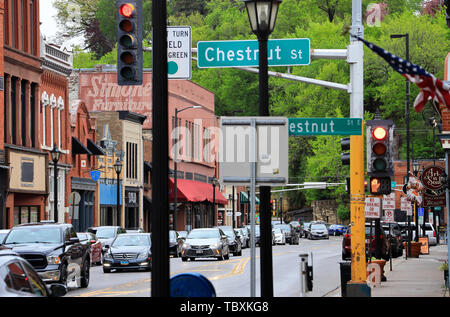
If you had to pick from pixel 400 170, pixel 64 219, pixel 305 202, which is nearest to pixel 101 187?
pixel 64 219

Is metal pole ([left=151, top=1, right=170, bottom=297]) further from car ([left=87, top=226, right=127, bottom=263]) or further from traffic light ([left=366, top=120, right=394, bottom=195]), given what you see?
car ([left=87, top=226, right=127, bottom=263])

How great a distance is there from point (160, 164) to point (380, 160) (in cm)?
545

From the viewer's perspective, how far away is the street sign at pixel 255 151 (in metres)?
12.8

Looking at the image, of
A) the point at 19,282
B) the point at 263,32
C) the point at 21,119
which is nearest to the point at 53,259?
the point at 263,32

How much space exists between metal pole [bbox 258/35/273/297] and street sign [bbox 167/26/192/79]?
2176mm

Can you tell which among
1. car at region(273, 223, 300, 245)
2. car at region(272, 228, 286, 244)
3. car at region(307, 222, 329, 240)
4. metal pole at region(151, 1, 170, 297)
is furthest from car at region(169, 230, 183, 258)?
car at region(307, 222, 329, 240)

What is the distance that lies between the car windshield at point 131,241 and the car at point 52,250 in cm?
875

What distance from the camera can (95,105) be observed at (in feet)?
258

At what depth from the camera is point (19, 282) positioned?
36.3 feet

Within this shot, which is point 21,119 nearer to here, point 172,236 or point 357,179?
point 172,236

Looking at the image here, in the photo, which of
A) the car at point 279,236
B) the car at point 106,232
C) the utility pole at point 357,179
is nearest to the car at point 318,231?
the car at point 279,236

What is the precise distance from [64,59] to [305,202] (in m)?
70.5
